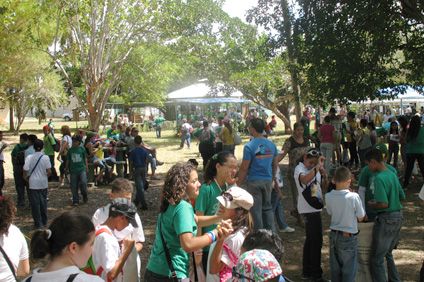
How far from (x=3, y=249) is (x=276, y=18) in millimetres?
10656

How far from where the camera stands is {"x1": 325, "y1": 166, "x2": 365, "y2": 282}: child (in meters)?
4.29

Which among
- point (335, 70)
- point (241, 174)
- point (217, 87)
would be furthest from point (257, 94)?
point (241, 174)

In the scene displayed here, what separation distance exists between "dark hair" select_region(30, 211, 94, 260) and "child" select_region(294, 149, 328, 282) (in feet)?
10.6

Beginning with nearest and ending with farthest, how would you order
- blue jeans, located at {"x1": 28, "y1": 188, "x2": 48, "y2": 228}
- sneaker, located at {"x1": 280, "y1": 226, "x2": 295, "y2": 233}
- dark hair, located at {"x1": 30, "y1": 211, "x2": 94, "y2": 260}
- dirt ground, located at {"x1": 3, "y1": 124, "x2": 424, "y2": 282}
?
dark hair, located at {"x1": 30, "y1": 211, "x2": 94, "y2": 260}
dirt ground, located at {"x1": 3, "y1": 124, "x2": 424, "y2": 282}
sneaker, located at {"x1": 280, "y1": 226, "x2": 295, "y2": 233}
blue jeans, located at {"x1": 28, "y1": 188, "x2": 48, "y2": 228}

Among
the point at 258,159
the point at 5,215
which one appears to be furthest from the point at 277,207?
the point at 5,215

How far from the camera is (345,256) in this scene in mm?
4293

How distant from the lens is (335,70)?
33.5 ft

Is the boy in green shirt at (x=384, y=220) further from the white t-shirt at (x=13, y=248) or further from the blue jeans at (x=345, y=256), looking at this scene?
the white t-shirt at (x=13, y=248)

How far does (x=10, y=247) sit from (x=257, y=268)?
2.06 meters

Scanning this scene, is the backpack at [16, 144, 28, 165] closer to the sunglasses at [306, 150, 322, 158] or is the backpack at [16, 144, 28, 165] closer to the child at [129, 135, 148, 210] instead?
the child at [129, 135, 148, 210]

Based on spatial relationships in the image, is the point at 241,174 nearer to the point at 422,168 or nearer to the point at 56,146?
the point at 422,168

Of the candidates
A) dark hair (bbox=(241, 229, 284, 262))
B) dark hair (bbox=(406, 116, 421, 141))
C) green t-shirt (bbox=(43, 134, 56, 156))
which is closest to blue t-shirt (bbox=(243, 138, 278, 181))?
dark hair (bbox=(241, 229, 284, 262))

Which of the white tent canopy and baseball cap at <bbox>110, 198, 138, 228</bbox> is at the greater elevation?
the white tent canopy

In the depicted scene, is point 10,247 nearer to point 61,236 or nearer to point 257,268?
point 61,236
